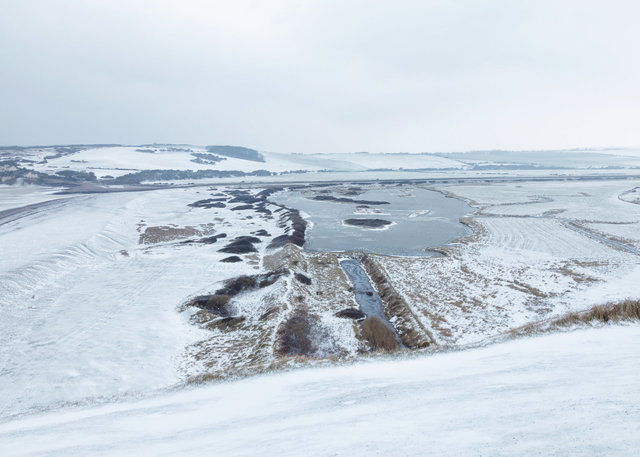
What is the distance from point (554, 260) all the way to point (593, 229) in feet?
55.1

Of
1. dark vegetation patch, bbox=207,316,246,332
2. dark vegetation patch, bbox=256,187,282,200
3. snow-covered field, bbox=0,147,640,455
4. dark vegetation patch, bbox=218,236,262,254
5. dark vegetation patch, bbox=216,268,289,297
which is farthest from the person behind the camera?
dark vegetation patch, bbox=256,187,282,200

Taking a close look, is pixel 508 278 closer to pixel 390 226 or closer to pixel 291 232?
pixel 390 226

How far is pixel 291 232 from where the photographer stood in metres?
39.5

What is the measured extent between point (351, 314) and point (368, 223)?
28501 mm

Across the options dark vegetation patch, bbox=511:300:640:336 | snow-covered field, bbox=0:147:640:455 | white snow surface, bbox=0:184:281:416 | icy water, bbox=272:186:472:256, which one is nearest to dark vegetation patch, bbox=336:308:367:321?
snow-covered field, bbox=0:147:640:455

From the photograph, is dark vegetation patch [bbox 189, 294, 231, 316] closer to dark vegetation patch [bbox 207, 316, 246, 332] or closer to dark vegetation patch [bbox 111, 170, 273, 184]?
dark vegetation patch [bbox 207, 316, 246, 332]

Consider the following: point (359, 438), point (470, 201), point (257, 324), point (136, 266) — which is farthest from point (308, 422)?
point (470, 201)

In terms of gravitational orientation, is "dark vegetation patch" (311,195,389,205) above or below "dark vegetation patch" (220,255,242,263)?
above

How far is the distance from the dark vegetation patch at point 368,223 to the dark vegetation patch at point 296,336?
92.9 feet

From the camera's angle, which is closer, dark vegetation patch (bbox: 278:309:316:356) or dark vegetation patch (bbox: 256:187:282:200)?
dark vegetation patch (bbox: 278:309:316:356)

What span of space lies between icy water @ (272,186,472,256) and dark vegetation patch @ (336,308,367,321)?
13.7 meters

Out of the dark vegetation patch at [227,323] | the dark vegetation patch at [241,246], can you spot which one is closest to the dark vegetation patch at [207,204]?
the dark vegetation patch at [241,246]

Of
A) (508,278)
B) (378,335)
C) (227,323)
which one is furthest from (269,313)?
(508,278)

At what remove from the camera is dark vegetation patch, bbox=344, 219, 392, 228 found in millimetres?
45906
